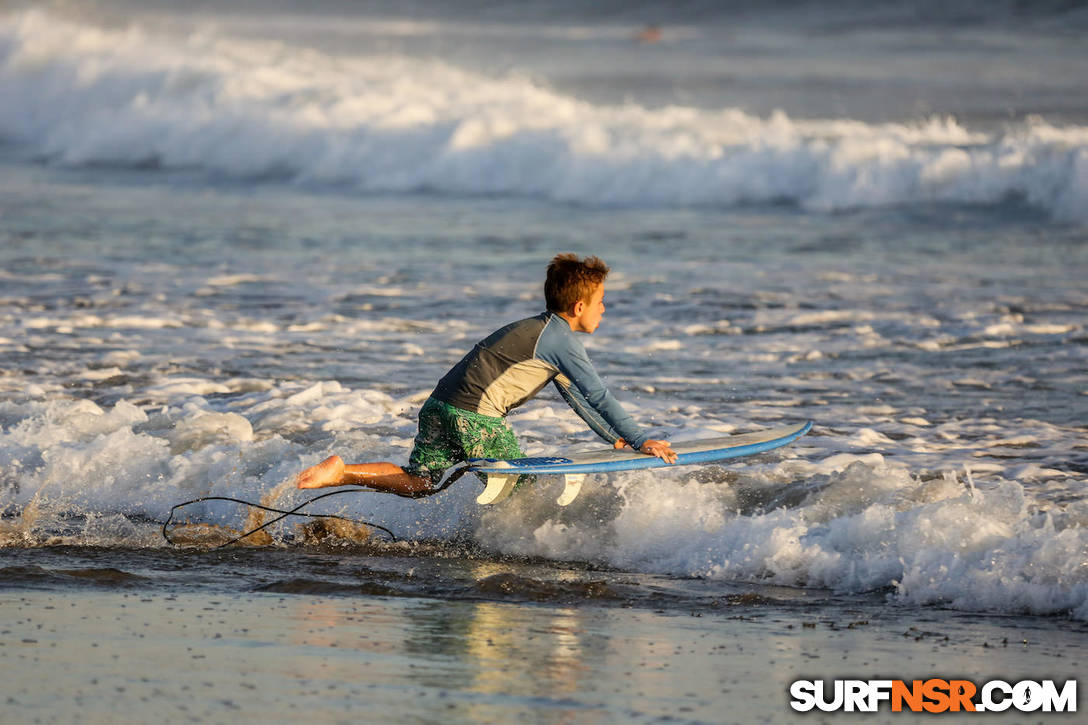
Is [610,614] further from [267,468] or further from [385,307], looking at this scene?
[385,307]

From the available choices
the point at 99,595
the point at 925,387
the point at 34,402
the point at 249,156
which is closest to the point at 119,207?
the point at 249,156

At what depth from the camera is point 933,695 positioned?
16.6 feet

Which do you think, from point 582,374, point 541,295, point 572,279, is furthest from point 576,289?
point 541,295

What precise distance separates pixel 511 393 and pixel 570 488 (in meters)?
0.60

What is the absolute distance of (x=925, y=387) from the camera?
11.4 meters

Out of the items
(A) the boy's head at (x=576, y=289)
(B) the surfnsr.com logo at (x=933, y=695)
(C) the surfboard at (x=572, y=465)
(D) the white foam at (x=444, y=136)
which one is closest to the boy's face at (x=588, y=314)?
(A) the boy's head at (x=576, y=289)

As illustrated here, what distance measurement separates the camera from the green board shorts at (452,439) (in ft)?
→ 23.1

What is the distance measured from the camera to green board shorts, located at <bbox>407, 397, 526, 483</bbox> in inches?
277

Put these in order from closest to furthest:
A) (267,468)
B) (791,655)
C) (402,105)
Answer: (791,655) → (267,468) → (402,105)

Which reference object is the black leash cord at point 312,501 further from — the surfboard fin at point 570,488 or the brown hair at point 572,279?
the brown hair at point 572,279

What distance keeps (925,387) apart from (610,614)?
5.92 metres

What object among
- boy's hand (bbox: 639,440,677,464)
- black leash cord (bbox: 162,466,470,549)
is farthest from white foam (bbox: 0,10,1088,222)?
boy's hand (bbox: 639,440,677,464)

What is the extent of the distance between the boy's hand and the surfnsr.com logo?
171 cm

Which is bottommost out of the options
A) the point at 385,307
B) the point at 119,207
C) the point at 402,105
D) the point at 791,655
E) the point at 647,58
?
the point at 791,655
